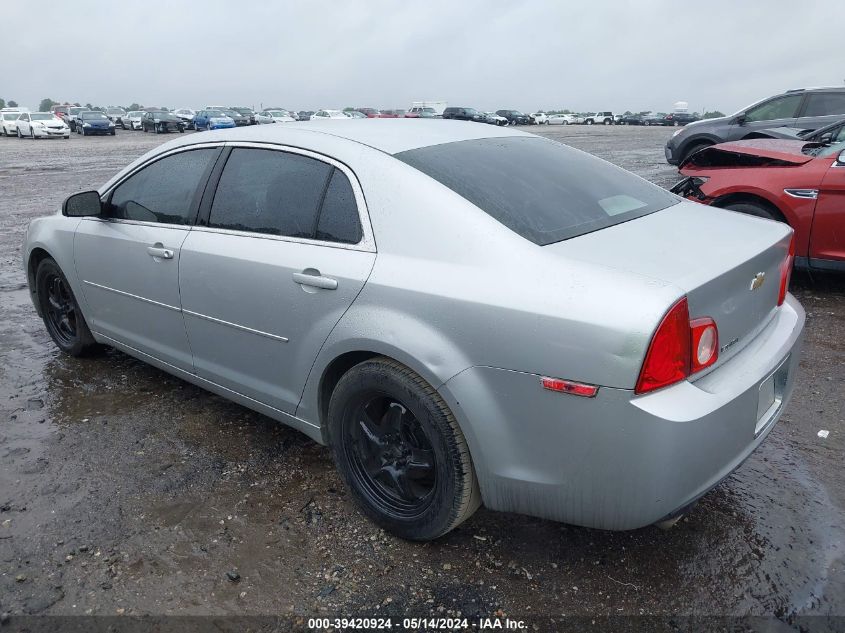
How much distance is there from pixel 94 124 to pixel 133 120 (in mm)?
11209

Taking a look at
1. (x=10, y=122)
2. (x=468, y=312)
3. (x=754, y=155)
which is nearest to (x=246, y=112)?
(x=10, y=122)

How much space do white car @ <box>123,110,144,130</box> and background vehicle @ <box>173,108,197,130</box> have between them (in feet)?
8.62

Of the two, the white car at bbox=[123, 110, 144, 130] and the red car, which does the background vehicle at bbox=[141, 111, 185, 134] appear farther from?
the red car

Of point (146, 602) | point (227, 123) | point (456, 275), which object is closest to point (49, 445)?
point (146, 602)

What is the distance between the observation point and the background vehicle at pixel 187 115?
4465 cm

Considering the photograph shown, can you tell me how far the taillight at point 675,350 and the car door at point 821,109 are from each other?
11.1 m

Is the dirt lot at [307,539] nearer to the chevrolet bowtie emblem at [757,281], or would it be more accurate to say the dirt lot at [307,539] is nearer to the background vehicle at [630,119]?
the chevrolet bowtie emblem at [757,281]

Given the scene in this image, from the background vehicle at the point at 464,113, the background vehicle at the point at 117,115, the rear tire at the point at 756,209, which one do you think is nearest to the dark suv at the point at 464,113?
the background vehicle at the point at 464,113

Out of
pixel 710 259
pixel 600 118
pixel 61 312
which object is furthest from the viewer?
pixel 600 118

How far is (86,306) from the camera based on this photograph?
416 cm

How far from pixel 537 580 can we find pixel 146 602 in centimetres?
141

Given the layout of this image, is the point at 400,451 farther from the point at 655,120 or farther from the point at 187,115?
the point at 655,120

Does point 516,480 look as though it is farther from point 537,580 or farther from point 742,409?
point 742,409

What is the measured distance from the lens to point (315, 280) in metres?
2.68
